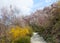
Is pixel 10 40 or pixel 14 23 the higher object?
pixel 14 23

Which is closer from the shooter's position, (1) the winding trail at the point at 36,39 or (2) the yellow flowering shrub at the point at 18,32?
(2) the yellow flowering shrub at the point at 18,32

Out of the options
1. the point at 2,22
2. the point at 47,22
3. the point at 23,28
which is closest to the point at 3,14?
the point at 2,22

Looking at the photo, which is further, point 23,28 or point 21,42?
point 23,28

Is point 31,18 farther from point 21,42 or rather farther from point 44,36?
point 21,42

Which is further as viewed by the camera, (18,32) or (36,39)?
(36,39)

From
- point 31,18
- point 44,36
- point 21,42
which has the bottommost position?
point 21,42

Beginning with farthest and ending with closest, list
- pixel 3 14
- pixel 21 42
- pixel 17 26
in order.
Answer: pixel 17 26
pixel 3 14
pixel 21 42

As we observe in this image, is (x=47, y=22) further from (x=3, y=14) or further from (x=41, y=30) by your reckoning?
(x=3, y=14)

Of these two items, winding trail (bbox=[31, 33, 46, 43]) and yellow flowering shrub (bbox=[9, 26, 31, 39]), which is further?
winding trail (bbox=[31, 33, 46, 43])

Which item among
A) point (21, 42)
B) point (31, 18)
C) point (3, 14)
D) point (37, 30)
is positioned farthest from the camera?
point (31, 18)

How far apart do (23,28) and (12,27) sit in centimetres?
98

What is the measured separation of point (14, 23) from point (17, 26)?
0.33 metres

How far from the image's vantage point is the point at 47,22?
15164mm

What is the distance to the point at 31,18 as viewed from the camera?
2002cm
